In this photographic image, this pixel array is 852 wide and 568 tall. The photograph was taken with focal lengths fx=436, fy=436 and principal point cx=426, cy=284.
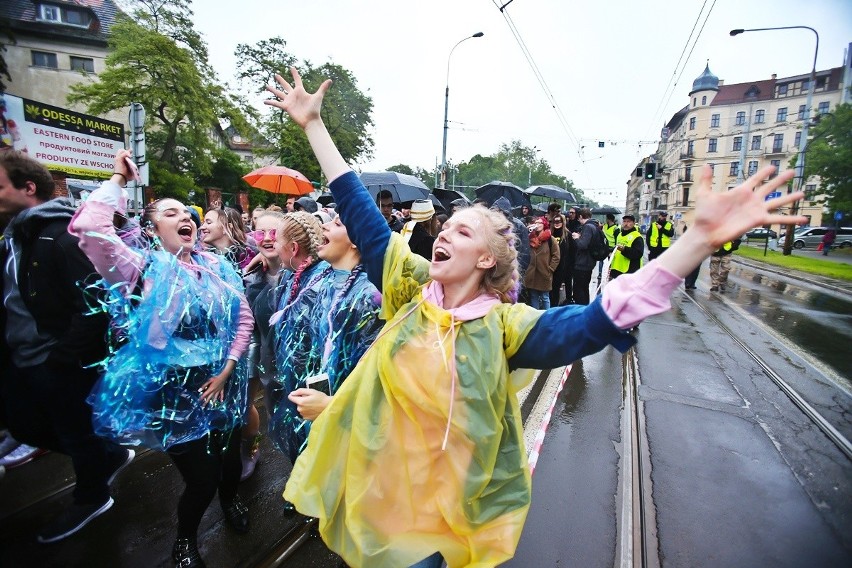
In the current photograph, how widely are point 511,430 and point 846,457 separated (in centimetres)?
389

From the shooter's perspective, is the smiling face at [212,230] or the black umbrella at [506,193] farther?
the black umbrella at [506,193]

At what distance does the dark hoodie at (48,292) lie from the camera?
→ 2105 mm

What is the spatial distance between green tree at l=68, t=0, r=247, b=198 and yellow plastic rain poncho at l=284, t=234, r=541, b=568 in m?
24.3

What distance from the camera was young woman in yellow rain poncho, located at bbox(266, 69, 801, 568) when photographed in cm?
136

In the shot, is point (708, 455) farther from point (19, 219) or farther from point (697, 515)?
point (19, 219)

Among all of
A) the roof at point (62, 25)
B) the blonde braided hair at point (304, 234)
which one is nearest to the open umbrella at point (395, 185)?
the blonde braided hair at point (304, 234)

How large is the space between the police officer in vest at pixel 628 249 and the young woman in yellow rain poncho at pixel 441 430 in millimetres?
6433

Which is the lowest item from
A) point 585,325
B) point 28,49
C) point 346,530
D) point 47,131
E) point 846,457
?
point 846,457

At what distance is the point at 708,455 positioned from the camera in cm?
348

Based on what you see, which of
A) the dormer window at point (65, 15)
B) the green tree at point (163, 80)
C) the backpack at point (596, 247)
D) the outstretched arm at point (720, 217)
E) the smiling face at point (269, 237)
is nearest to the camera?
the outstretched arm at point (720, 217)

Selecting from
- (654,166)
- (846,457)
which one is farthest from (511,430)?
(654,166)

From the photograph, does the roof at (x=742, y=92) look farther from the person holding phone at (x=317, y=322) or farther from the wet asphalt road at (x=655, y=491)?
the person holding phone at (x=317, y=322)

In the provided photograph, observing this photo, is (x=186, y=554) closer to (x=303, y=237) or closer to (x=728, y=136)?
(x=303, y=237)

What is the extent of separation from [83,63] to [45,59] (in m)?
2.19
